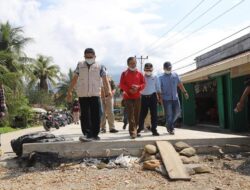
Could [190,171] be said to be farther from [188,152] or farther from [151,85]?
[151,85]

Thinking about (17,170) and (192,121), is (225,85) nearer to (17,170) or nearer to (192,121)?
(192,121)

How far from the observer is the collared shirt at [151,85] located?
31.8ft

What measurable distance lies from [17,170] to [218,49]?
60.0ft

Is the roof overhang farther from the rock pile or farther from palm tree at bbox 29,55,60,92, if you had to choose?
palm tree at bbox 29,55,60,92

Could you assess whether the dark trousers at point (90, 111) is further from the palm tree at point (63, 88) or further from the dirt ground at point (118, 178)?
the palm tree at point (63, 88)

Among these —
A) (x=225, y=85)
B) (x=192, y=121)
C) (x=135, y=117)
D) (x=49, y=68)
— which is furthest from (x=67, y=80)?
(x=135, y=117)

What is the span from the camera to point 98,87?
8258 mm

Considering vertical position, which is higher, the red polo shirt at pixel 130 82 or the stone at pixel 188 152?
the red polo shirt at pixel 130 82

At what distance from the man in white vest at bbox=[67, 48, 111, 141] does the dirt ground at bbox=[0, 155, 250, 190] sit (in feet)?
3.22

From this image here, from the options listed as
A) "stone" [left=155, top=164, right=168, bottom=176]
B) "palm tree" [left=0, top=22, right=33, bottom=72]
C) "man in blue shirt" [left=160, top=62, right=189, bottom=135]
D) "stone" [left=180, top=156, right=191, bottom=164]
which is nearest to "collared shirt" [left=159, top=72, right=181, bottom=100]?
"man in blue shirt" [left=160, top=62, right=189, bottom=135]

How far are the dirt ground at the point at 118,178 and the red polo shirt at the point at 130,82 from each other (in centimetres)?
180

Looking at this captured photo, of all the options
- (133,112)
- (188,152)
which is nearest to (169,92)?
(133,112)

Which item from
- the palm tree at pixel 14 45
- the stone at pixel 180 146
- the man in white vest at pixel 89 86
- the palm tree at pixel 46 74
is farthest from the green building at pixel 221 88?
the palm tree at pixel 46 74

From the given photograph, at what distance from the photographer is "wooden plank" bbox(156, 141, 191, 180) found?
6.58 metres
